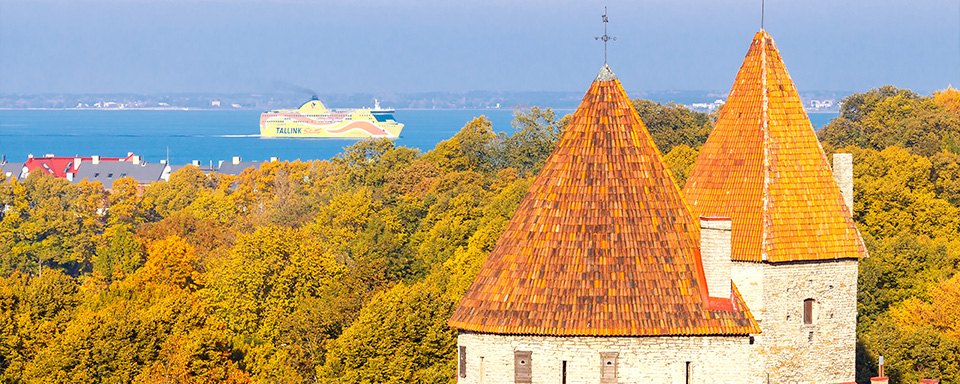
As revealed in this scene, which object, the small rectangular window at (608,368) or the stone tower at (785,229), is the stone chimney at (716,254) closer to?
the small rectangular window at (608,368)

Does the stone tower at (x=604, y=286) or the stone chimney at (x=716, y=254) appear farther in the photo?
the stone chimney at (x=716, y=254)

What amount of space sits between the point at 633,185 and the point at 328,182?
100586 mm

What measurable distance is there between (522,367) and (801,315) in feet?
24.8

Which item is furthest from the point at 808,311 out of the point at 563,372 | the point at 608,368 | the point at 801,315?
the point at 563,372

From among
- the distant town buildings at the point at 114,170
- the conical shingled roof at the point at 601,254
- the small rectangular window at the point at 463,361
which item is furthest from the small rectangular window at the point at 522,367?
the distant town buildings at the point at 114,170

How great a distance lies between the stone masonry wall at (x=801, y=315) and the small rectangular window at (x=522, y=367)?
6.43m

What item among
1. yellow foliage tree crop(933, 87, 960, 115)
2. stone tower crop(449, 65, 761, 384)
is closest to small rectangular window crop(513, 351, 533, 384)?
stone tower crop(449, 65, 761, 384)

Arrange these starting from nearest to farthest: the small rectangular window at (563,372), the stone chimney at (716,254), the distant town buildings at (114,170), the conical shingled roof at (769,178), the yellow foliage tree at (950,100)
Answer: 1. the small rectangular window at (563,372)
2. the stone chimney at (716,254)
3. the conical shingled roof at (769,178)
4. the yellow foliage tree at (950,100)
5. the distant town buildings at (114,170)

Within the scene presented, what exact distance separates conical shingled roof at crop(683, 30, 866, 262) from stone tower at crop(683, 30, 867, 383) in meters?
0.02

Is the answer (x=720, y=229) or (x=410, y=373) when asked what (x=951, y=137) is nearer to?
(x=410, y=373)

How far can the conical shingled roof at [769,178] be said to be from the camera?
29922mm

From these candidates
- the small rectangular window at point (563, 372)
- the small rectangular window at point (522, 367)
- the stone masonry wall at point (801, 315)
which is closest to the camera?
the small rectangular window at point (563, 372)

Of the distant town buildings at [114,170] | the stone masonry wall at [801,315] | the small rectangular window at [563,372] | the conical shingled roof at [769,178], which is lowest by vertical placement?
the small rectangular window at [563,372]

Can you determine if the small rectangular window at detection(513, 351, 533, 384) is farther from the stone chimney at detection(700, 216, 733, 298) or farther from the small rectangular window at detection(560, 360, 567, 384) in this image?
the stone chimney at detection(700, 216, 733, 298)
